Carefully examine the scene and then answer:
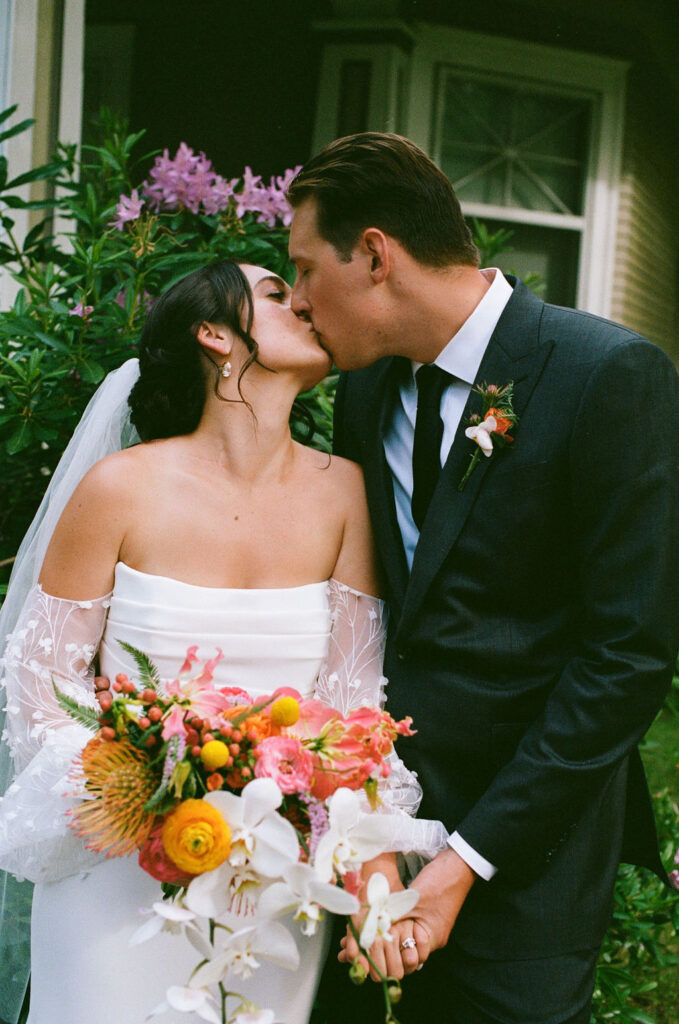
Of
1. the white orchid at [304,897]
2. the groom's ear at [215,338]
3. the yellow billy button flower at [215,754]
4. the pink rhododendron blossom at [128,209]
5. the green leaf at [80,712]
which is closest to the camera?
the white orchid at [304,897]

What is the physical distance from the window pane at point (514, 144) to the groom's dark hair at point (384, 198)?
4.61 metres

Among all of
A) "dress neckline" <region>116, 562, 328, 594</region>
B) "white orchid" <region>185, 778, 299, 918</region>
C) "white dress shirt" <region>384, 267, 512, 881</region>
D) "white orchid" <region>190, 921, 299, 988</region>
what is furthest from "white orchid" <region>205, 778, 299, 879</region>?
"white dress shirt" <region>384, 267, 512, 881</region>

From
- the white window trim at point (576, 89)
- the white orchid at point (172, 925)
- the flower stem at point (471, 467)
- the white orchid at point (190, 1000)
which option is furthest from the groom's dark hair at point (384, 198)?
the white window trim at point (576, 89)

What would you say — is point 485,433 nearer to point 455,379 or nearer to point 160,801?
point 455,379

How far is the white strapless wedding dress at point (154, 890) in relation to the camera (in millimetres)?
2113

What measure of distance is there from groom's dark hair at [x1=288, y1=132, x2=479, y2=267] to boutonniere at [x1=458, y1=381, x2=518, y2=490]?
0.41 metres

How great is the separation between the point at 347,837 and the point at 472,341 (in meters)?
1.24

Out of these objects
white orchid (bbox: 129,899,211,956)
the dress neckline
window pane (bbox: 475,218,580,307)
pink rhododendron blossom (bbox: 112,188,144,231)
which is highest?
window pane (bbox: 475,218,580,307)

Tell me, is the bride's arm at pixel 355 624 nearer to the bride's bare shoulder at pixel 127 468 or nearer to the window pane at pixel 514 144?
the bride's bare shoulder at pixel 127 468

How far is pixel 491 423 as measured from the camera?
2.16 meters

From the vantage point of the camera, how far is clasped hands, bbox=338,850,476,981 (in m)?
2.01

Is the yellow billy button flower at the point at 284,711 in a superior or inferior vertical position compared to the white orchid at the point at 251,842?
superior

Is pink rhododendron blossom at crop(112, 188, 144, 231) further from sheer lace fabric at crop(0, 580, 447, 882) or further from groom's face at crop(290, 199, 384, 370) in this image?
sheer lace fabric at crop(0, 580, 447, 882)

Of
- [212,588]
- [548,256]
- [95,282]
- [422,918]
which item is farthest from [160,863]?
[548,256]
